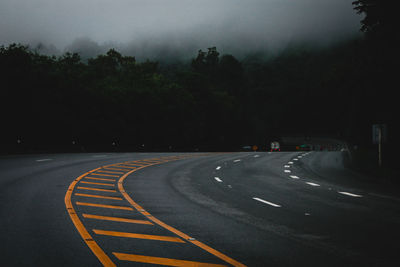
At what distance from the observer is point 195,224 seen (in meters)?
9.26

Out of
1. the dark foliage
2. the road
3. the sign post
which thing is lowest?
the road

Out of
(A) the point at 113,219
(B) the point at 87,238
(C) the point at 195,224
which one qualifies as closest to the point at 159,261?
(B) the point at 87,238

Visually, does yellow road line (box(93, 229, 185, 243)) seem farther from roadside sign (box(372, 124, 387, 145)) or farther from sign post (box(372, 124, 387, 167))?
roadside sign (box(372, 124, 387, 145))

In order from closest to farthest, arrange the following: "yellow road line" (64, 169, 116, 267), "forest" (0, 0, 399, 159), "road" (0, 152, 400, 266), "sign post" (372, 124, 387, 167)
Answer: "yellow road line" (64, 169, 116, 267) < "road" (0, 152, 400, 266) < "sign post" (372, 124, 387, 167) < "forest" (0, 0, 399, 159)

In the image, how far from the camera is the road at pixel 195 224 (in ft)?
22.1

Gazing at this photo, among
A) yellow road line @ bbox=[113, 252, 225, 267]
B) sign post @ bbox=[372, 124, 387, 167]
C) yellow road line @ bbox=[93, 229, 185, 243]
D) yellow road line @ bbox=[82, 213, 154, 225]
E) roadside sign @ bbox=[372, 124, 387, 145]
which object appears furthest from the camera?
roadside sign @ bbox=[372, 124, 387, 145]

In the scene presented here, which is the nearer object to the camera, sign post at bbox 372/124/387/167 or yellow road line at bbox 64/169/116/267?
yellow road line at bbox 64/169/116/267

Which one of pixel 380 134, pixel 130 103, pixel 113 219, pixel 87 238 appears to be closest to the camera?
pixel 87 238

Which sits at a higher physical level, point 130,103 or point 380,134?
point 130,103

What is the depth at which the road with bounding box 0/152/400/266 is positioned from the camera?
6.73 m

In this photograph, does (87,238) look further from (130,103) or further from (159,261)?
(130,103)

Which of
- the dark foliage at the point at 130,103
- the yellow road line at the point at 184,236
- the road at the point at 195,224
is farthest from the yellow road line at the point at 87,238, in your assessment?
the dark foliage at the point at 130,103

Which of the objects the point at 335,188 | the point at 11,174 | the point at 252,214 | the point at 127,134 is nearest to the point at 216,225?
the point at 252,214

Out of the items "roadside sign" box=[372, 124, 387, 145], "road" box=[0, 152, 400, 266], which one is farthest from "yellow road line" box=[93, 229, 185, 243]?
"roadside sign" box=[372, 124, 387, 145]
